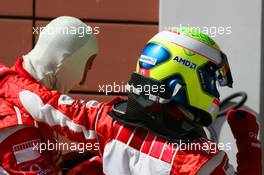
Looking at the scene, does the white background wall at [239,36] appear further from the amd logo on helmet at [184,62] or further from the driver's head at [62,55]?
the amd logo on helmet at [184,62]

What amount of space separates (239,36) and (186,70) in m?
1.81

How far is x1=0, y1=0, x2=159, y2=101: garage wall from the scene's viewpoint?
458cm

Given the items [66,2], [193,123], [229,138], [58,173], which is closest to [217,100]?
[193,123]

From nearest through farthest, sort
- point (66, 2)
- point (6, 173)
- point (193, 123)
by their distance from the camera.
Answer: point (193, 123) < point (6, 173) < point (66, 2)

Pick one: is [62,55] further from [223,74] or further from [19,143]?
[223,74]

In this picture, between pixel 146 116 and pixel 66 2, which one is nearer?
pixel 146 116

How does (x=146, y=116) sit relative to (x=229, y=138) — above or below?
above

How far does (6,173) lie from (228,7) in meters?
2.05

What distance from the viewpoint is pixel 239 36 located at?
4.13m

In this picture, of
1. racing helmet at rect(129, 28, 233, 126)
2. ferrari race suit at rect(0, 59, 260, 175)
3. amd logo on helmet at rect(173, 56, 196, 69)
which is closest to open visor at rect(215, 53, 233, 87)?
racing helmet at rect(129, 28, 233, 126)

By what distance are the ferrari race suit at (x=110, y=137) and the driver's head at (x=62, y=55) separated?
16 centimetres

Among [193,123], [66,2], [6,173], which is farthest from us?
[66,2]

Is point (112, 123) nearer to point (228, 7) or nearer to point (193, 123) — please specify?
point (193, 123)

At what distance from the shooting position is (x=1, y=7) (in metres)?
4.73
